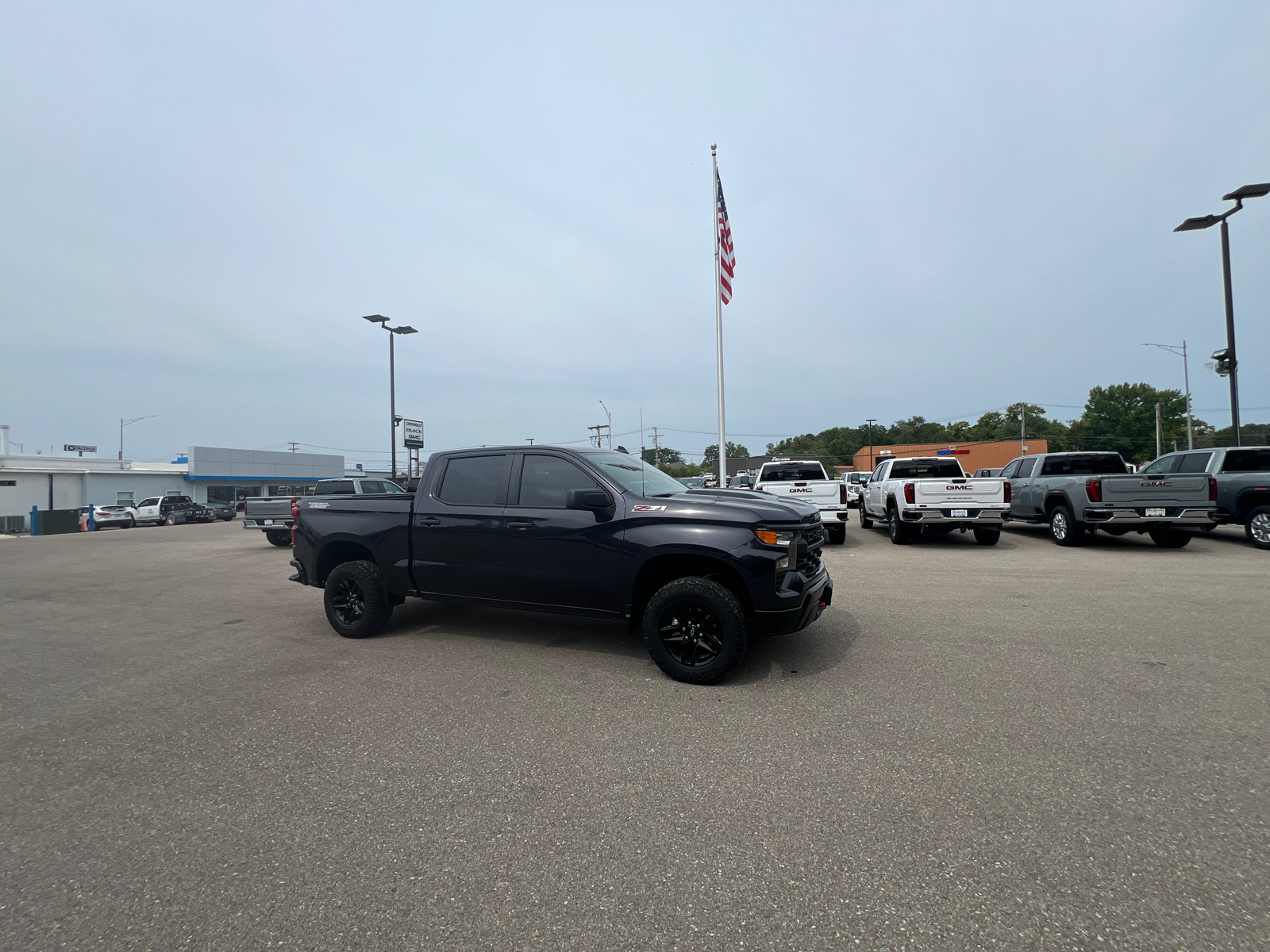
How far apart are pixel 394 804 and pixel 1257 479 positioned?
48.6 ft

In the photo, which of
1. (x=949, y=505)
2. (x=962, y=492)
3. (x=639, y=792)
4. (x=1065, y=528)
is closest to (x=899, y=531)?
(x=949, y=505)

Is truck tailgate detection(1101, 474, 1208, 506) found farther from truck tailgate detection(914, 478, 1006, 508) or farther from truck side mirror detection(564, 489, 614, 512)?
truck side mirror detection(564, 489, 614, 512)

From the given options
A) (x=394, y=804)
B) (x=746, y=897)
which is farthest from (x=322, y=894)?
(x=746, y=897)

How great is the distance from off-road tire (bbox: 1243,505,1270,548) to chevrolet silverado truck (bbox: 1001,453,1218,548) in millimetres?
769

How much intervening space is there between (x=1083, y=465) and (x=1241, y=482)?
2528 mm

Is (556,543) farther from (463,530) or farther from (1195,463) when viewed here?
(1195,463)

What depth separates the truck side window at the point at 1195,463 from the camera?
39.6 ft

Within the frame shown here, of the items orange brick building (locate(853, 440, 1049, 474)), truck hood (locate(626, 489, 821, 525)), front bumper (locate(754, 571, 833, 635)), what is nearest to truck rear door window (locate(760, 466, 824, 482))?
truck hood (locate(626, 489, 821, 525))

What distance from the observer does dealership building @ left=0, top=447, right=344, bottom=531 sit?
138ft

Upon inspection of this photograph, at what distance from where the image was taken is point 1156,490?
1077 cm

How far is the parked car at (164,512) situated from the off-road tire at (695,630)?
1559 inches

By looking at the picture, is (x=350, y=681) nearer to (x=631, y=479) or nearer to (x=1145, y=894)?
(x=631, y=479)

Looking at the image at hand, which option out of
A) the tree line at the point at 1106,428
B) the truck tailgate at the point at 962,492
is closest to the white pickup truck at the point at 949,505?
the truck tailgate at the point at 962,492

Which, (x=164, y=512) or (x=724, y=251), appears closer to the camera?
(x=724, y=251)
